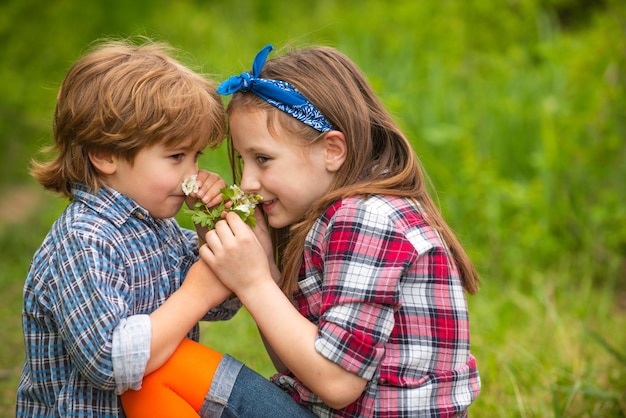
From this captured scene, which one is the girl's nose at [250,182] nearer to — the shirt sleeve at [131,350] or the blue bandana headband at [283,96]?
the blue bandana headband at [283,96]

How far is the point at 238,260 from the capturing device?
211cm

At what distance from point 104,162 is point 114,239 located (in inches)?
9.4

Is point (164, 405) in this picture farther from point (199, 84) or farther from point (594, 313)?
point (594, 313)

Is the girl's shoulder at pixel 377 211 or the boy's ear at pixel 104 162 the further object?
the boy's ear at pixel 104 162

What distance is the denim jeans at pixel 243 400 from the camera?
7.02ft

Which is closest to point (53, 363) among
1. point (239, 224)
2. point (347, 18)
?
point (239, 224)

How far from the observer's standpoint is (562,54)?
204 inches

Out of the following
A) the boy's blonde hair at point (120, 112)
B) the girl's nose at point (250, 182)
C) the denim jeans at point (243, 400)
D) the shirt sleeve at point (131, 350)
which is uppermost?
the boy's blonde hair at point (120, 112)

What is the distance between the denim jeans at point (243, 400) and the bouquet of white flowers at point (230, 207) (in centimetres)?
41

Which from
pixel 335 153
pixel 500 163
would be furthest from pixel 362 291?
pixel 500 163

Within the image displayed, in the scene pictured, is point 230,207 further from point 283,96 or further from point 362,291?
point 362,291

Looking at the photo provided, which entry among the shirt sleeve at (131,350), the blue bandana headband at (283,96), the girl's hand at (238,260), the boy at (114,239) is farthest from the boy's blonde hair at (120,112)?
the shirt sleeve at (131,350)

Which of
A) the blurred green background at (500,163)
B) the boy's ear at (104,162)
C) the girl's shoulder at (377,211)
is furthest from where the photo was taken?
the blurred green background at (500,163)

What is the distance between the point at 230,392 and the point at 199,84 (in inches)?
34.8
